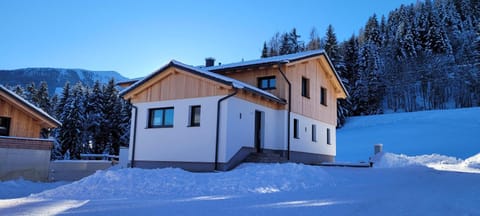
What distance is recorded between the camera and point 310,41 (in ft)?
222

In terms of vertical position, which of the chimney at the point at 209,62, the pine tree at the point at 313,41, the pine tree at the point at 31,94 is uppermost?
the pine tree at the point at 313,41

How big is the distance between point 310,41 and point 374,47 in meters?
14.4

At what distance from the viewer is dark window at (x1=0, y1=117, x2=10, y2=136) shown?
16566mm

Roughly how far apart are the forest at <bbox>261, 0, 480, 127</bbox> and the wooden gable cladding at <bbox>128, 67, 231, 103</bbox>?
1311 inches

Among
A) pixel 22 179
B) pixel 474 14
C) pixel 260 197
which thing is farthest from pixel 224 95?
pixel 474 14

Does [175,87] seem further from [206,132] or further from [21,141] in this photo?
[21,141]

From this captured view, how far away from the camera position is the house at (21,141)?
15922 mm

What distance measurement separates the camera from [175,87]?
14992 millimetres

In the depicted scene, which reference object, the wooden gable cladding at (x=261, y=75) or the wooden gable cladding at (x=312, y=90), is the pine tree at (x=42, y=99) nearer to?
the wooden gable cladding at (x=261, y=75)

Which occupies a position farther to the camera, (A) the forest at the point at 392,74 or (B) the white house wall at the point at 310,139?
(A) the forest at the point at 392,74

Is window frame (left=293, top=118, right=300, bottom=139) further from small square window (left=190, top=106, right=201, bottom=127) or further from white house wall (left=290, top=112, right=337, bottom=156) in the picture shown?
small square window (left=190, top=106, right=201, bottom=127)

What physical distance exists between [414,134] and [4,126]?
111ft

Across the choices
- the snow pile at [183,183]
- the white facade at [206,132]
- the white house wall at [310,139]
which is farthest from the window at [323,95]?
the snow pile at [183,183]

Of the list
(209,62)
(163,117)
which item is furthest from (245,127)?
(209,62)
